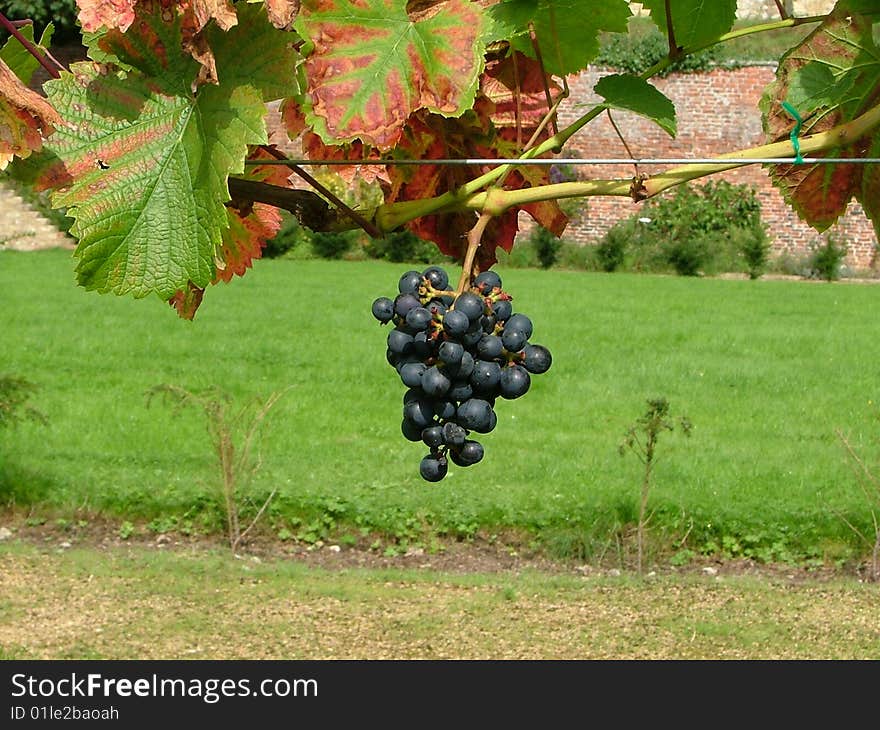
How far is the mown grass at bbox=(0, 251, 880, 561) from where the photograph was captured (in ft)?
16.5

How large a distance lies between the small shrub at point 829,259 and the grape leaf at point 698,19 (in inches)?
458

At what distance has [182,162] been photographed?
677 mm

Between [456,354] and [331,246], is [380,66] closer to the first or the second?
[456,354]

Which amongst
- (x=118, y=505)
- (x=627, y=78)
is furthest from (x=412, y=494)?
(x=627, y=78)

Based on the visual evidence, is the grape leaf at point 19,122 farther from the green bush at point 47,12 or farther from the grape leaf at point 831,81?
the green bush at point 47,12

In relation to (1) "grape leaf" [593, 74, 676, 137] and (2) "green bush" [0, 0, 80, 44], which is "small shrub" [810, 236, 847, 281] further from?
(1) "grape leaf" [593, 74, 676, 137]

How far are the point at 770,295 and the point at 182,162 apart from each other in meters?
10.2

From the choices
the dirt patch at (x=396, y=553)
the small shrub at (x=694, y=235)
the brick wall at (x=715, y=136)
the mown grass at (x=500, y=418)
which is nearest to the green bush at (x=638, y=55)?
the brick wall at (x=715, y=136)

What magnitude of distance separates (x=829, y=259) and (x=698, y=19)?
11797mm

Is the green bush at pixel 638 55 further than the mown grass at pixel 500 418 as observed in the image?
Yes

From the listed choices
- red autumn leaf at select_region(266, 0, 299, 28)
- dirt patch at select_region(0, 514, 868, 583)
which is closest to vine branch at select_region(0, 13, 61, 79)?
red autumn leaf at select_region(266, 0, 299, 28)

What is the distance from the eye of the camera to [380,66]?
746 millimetres

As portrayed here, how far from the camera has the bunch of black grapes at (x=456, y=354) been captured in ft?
2.41

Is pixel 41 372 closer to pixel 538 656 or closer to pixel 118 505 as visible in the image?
pixel 118 505
